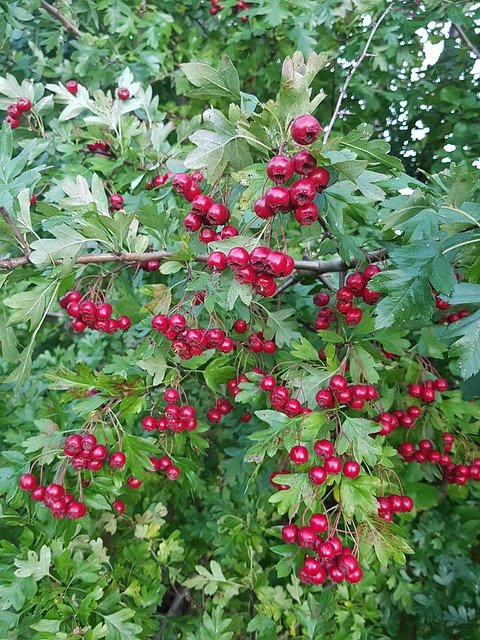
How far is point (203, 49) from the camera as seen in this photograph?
114 inches

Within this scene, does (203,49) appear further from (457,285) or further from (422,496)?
(422,496)

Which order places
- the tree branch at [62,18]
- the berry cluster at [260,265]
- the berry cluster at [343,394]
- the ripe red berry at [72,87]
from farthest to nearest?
1. the tree branch at [62,18]
2. the ripe red berry at [72,87]
3. the berry cluster at [343,394]
4. the berry cluster at [260,265]

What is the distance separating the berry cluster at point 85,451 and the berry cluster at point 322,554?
55 centimetres

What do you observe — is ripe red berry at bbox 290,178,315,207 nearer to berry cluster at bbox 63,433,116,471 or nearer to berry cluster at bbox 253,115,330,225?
berry cluster at bbox 253,115,330,225

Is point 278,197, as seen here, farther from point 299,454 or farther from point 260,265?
point 299,454

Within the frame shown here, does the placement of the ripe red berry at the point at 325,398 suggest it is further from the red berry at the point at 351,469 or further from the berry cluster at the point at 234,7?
the berry cluster at the point at 234,7

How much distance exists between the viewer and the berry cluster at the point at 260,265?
3.41ft

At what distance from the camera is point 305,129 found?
94cm

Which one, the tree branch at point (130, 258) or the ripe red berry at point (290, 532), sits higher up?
the tree branch at point (130, 258)

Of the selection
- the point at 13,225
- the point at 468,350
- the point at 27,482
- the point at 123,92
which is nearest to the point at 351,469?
the point at 468,350

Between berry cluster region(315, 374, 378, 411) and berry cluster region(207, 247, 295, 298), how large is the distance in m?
0.34

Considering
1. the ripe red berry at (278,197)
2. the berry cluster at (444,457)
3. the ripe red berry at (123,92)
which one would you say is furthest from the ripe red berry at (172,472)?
the ripe red berry at (123,92)

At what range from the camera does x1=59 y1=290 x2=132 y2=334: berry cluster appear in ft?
4.74

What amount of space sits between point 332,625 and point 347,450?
884mm
